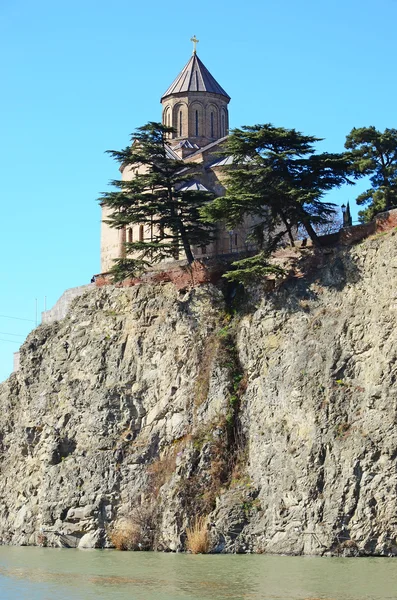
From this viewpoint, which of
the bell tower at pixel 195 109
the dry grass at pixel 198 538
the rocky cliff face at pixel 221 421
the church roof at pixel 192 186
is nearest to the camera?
the rocky cliff face at pixel 221 421

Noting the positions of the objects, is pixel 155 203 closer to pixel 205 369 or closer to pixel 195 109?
pixel 205 369

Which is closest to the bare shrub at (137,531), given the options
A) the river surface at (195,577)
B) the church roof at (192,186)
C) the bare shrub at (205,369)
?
the river surface at (195,577)

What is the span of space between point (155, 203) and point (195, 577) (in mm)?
16633

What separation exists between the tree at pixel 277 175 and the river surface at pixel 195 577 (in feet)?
37.7

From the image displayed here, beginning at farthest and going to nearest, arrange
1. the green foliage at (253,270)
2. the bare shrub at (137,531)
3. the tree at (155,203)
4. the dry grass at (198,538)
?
the tree at (155,203)
the green foliage at (253,270)
the bare shrub at (137,531)
the dry grass at (198,538)

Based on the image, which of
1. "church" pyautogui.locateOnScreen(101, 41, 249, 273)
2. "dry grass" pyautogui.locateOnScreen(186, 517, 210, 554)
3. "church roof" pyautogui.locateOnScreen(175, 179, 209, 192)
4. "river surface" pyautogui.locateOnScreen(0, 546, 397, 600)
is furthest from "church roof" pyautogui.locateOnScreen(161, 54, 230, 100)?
"river surface" pyautogui.locateOnScreen(0, 546, 397, 600)

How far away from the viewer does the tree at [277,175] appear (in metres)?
34.7

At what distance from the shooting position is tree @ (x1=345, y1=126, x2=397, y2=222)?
37.7m

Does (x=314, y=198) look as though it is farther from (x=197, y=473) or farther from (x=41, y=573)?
(x=41, y=573)

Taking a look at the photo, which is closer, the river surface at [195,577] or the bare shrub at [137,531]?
the river surface at [195,577]

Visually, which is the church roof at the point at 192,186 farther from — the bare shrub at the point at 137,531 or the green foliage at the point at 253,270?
the bare shrub at the point at 137,531

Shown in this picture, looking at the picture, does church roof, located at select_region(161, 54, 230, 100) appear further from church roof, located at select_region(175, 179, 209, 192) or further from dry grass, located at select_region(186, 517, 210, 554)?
dry grass, located at select_region(186, 517, 210, 554)

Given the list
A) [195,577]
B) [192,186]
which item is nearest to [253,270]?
[192,186]

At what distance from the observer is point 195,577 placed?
982 inches
